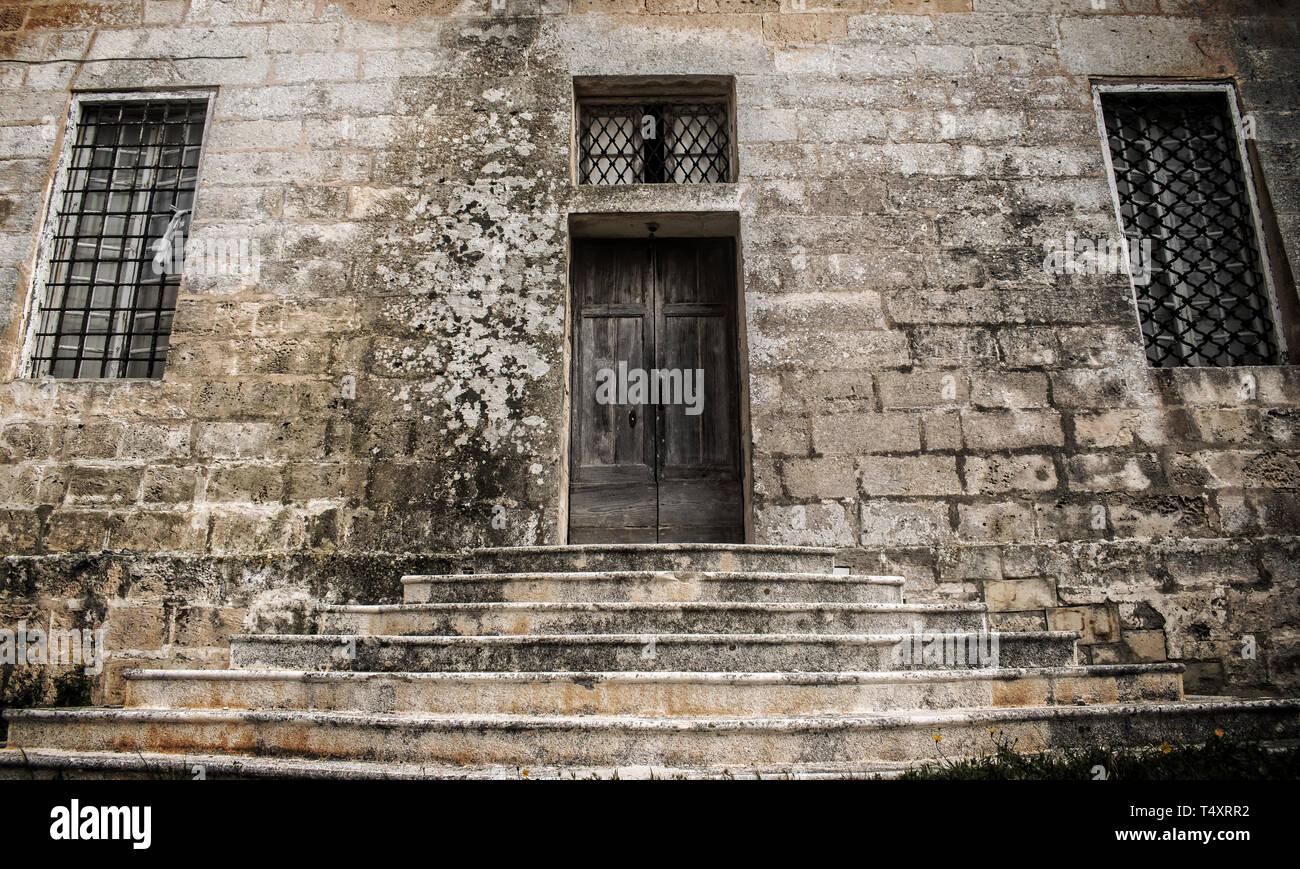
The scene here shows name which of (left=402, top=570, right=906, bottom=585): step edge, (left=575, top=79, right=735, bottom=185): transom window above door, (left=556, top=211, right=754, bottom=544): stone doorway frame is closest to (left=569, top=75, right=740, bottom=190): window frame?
(left=575, top=79, right=735, bottom=185): transom window above door

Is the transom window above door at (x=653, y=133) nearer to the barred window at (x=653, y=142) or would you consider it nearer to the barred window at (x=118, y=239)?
the barred window at (x=653, y=142)

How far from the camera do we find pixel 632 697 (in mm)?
2979

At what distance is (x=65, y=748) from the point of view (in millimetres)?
3068

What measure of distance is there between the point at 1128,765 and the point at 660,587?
1.90 meters

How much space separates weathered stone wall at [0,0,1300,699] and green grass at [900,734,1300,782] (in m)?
→ 1.78

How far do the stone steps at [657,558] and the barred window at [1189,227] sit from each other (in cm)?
298

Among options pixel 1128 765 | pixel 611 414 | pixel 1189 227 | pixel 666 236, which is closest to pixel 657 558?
pixel 611 414

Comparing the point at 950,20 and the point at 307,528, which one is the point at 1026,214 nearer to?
the point at 950,20

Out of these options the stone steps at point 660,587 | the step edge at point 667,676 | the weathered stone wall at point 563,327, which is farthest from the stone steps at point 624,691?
the weathered stone wall at point 563,327

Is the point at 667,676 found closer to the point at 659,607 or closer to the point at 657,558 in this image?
the point at 659,607

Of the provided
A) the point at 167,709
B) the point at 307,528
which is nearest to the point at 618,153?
the point at 307,528

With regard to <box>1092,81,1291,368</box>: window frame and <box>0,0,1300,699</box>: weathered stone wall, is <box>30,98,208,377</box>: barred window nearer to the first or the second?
<box>0,0,1300,699</box>: weathered stone wall
